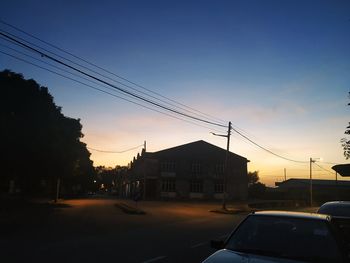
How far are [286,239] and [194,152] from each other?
70.3 meters

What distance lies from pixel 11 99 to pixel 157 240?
706 inches

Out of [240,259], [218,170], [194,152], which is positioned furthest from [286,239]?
[218,170]

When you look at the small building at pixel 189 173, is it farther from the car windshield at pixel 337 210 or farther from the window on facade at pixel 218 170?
the car windshield at pixel 337 210

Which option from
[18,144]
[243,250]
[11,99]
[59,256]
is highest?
[11,99]

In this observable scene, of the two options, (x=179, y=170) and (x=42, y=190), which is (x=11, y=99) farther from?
(x=179, y=170)

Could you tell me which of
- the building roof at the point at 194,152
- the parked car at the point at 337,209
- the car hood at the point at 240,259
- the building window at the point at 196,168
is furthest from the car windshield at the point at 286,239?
the building window at the point at 196,168

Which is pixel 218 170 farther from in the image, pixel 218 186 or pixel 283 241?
pixel 283 241

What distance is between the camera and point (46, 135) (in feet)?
104

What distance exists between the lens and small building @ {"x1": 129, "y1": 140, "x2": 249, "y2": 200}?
74.1m

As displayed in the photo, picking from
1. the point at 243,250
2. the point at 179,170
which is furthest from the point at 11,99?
the point at 179,170

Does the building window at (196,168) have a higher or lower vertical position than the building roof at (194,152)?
lower

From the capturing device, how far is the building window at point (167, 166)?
74.2m

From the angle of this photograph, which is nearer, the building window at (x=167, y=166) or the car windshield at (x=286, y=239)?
the car windshield at (x=286, y=239)

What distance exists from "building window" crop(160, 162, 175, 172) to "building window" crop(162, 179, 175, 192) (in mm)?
1782
